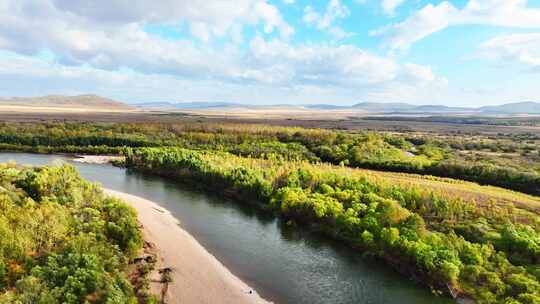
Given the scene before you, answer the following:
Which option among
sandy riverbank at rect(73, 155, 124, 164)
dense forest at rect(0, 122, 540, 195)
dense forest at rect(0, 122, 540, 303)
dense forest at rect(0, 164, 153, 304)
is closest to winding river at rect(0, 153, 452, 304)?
dense forest at rect(0, 122, 540, 303)

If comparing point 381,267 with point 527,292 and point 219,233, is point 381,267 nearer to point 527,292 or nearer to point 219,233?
point 527,292

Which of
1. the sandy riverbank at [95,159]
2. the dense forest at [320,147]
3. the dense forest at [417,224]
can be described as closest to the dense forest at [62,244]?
the dense forest at [417,224]

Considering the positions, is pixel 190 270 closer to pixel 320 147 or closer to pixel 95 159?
pixel 320 147

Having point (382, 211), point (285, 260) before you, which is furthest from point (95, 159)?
point (382, 211)

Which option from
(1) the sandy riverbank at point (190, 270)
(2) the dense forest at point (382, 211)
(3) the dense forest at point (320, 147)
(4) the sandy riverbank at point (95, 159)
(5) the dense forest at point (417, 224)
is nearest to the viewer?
(1) the sandy riverbank at point (190, 270)

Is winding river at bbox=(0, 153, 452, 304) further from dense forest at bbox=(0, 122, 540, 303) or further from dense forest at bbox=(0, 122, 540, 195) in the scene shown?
dense forest at bbox=(0, 122, 540, 195)

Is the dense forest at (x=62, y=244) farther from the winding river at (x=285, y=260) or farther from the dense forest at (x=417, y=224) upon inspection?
the dense forest at (x=417, y=224)

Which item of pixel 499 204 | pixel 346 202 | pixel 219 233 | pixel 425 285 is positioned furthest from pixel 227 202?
pixel 499 204
